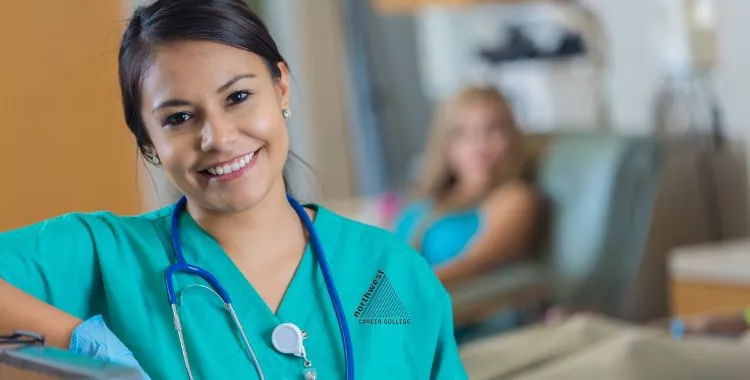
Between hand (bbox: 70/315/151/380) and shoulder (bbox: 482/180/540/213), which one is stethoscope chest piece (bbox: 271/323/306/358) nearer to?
hand (bbox: 70/315/151/380)

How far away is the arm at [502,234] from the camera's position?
2969 mm

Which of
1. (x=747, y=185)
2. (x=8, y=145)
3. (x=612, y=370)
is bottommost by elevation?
(x=747, y=185)

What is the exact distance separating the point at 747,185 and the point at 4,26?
2797 millimetres

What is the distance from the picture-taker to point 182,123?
858mm

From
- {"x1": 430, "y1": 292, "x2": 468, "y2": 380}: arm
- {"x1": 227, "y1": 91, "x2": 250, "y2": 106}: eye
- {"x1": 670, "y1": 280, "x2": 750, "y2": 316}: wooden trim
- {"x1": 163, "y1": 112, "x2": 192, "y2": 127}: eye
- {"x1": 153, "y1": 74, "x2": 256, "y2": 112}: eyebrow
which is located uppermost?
{"x1": 153, "y1": 74, "x2": 256, "y2": 112}: eyebrow

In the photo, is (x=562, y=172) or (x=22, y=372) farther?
(x=562, y=172)

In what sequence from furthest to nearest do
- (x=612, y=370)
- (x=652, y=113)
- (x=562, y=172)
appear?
(x=652, y=113) < (x=562, y=172) < (x=612, y=370)

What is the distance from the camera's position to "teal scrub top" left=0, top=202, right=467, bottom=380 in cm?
89

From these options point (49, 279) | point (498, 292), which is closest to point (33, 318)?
point (49, 279)

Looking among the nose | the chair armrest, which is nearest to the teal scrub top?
the nose

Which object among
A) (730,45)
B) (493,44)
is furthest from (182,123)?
(493,44)

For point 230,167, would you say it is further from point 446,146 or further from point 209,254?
point 446,146

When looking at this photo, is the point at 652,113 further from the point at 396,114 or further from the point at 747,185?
the point at 396,114

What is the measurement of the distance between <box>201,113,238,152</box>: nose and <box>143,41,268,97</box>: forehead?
0.02 m
